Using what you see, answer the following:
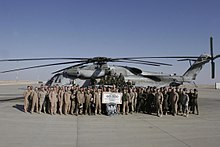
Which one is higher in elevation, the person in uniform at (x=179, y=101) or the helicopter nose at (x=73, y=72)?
the helicopter nose at (x=73, y=72)

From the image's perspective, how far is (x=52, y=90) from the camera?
39.5 feet

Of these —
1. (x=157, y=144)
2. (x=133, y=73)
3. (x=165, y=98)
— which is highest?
(x=133, y=73)

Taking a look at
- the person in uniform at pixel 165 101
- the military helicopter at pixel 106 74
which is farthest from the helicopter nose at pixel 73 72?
the person in uniform at pixel 165 101

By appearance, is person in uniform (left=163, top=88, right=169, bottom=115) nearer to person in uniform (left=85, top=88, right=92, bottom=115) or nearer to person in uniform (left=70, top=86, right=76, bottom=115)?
person in uniform (left=85, top=88, right=92, bottom=115)

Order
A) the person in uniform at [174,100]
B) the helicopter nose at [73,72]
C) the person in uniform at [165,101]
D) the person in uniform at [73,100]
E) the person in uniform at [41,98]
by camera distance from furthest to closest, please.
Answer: the helicopter nose at [73,72] < the person in uniform at [165,101] < the person in uniform at [174,100] < the person in uniform at [41,98] < the person in uniform at [73,100]

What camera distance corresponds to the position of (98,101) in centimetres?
1196

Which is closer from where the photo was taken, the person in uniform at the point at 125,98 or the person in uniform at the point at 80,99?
the person in uniform at the point at 80,99

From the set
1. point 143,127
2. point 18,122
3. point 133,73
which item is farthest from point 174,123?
point 133,73

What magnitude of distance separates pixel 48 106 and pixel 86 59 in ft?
11.5

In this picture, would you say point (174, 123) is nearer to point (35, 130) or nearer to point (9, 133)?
point (35, 130)

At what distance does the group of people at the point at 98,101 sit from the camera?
38.8 ft

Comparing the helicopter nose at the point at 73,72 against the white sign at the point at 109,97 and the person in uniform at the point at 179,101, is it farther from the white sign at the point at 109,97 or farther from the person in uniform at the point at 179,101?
the person in uniform at the point at 179,101

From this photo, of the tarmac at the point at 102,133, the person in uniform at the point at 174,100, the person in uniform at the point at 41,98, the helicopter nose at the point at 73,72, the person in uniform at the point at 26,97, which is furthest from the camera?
the helicopter nose at the point at 73,72

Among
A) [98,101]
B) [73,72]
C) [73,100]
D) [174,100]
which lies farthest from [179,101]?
[73,72]
